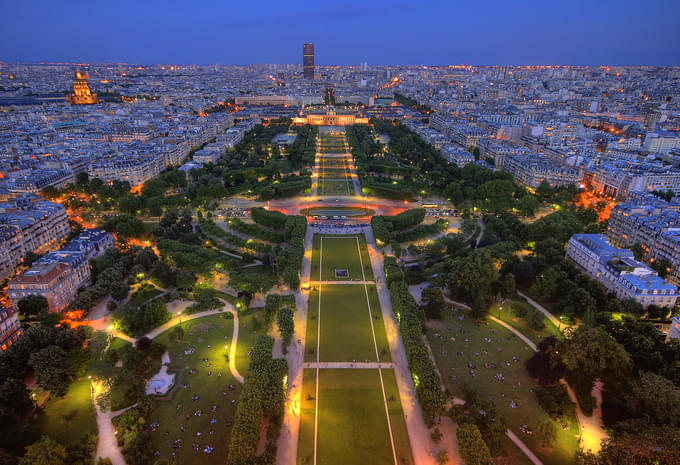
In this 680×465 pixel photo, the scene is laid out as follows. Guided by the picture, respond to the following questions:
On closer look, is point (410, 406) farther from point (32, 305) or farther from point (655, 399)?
point (32, 305)

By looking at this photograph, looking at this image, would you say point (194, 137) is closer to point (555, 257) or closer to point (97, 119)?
point (97, 119)

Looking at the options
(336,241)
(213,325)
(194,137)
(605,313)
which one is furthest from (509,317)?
(194,137)

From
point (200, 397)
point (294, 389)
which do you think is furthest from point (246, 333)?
point (294, 389)

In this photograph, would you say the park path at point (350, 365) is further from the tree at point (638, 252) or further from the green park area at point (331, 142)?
the green park area at point (331, 142)

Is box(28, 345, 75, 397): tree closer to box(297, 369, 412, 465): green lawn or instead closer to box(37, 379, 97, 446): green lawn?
box(37, 379, 97, 446): green lawn

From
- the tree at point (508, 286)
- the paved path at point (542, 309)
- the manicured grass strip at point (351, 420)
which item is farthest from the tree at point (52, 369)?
the paved path at point (542, 309)
